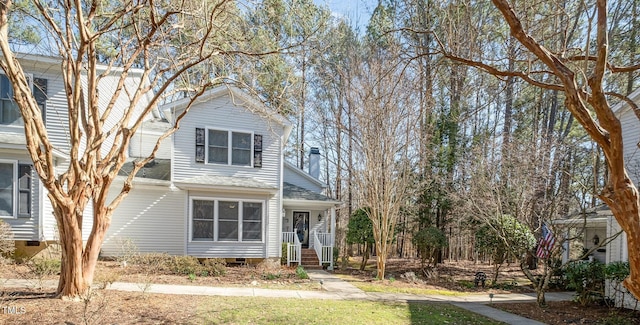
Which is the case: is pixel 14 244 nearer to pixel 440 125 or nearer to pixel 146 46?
pixel 146 46

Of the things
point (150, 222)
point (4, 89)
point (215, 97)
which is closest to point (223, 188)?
point (150, 222)

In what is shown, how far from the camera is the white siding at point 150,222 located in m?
12.7

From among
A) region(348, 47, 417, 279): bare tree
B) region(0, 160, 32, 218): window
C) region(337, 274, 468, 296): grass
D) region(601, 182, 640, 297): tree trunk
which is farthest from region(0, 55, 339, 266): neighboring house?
region(601, 182, 640, 297): tree trunk

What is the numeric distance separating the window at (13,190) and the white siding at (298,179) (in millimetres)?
10109

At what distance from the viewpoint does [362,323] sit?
643 cm

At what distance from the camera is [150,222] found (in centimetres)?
1305

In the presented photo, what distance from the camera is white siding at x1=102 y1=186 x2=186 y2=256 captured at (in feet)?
41.7

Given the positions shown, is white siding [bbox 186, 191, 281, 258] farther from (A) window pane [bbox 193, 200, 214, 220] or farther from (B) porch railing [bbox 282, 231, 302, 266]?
(B) porch railing [bbox 282, 231, 302, 266]

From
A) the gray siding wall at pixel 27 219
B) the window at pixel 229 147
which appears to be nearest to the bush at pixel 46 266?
the gray siding wall at pixel 27 219

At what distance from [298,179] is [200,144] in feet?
19.5

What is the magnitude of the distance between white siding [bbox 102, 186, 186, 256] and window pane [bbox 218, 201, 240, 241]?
1607 mm

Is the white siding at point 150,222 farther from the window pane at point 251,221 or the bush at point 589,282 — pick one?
the bush at point 589,282

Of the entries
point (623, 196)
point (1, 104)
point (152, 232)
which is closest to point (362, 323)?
point (623, 196)

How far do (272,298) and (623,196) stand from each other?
23.8ft
